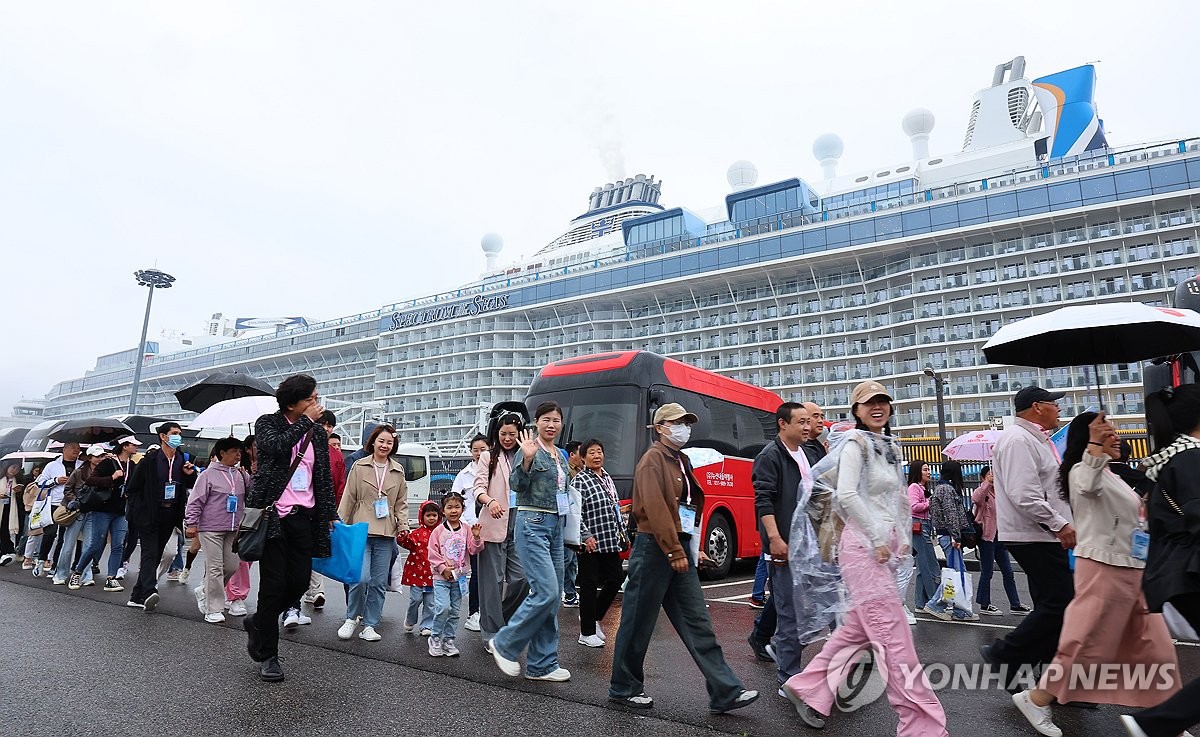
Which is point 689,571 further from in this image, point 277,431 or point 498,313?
point 498,313

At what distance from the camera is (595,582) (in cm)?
521

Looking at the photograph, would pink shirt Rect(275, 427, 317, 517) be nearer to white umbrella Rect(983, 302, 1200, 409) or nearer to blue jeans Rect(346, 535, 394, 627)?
blue jeans Rect(346, 535, 394, 627)

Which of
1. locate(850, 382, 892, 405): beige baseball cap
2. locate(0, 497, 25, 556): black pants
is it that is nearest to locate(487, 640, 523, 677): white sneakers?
locate(850, 382, 892, 405): beige baseball cap

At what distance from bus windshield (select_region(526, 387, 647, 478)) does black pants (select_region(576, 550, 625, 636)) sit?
3.13 meters

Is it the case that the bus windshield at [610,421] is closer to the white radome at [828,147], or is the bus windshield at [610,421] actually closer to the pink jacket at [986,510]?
the pink jacket at [986,510]

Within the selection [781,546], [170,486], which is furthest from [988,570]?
[170,486]

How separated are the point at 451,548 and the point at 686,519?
7.23ft

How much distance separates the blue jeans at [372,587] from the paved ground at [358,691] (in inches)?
9.3

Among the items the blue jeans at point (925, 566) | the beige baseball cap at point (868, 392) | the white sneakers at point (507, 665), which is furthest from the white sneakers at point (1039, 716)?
the blue jeans at point (925, 566)

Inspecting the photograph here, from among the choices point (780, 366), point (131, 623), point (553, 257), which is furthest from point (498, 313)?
point (131, 623)

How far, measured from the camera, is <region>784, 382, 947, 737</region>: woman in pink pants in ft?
9.78

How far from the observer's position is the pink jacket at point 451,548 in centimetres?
496

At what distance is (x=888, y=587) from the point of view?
3.07 metres

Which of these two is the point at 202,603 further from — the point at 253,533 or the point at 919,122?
the point at 919,122
